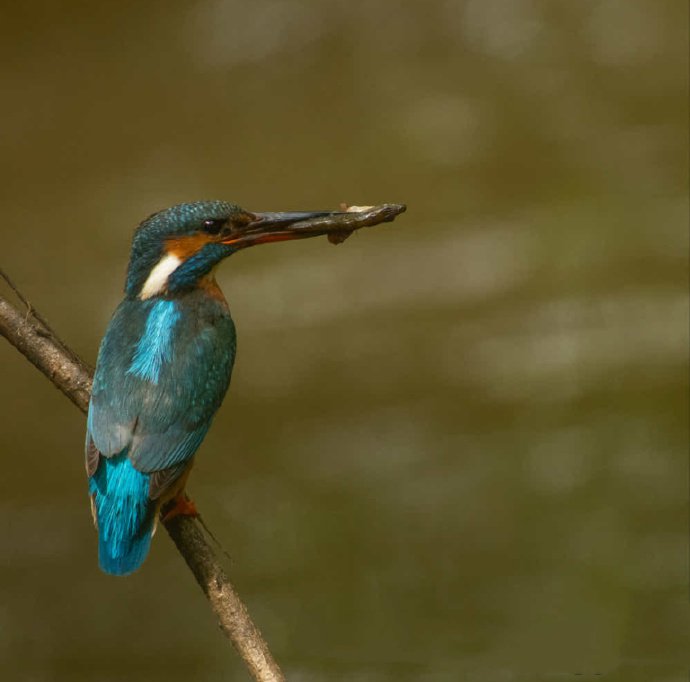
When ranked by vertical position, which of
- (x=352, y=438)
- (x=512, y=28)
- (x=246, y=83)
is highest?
(x=246, y=83)

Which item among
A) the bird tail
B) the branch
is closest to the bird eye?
the branch

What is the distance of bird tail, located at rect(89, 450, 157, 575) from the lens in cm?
170

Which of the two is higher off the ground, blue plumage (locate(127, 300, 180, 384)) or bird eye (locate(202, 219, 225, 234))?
bird eye (locate(202, 219, 225, 234))

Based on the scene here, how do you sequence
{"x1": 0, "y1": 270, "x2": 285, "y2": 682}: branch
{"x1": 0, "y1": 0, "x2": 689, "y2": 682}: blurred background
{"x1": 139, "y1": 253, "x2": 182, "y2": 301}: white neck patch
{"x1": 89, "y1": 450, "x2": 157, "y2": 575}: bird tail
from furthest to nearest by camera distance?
{"x1": 0, "y1": 0, "x2": 689, "y2": 682}: blurred background → {"x1": 139, "y1": 253, "x2": 182, "y2": 301}: white neck patch → {"x1": 89, "y1": 450, "x2": 157, "y2": 575}: bird tail → {"x1": 0, "y1": 270, "x2": 285, "y2": 682}: branch

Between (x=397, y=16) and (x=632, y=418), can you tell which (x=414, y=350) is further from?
(x=397, y=16)

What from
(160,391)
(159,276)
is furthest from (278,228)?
(160,391)

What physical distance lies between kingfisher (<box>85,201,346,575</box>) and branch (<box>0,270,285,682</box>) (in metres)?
0.04

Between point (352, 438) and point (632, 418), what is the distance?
2.77 ft

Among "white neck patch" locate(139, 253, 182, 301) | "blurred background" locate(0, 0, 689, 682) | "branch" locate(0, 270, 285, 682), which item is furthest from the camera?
"blurred background" locate(0, 0, 689, 682)

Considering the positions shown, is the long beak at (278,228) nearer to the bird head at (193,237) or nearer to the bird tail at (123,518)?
the bird head at (193,237)

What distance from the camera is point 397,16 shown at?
3.14 metres

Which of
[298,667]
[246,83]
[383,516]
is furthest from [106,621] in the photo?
[246,83]

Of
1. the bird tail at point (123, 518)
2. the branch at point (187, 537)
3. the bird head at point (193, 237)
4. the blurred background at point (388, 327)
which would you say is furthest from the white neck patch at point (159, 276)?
the blurred background at point (388, 327)

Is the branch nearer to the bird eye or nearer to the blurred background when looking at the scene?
the bird eye
